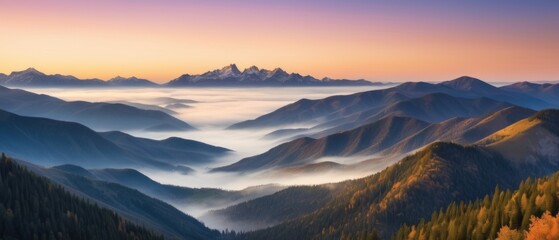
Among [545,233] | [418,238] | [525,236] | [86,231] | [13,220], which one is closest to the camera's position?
[545,233]

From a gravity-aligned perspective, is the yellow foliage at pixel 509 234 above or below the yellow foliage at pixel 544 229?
below

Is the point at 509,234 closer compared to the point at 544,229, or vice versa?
the point at 544,229

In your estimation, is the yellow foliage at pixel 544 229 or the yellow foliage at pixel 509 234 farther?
the yellow foliage at pixel 509 234

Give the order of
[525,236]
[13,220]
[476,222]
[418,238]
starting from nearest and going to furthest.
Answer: [525,236]
[476,222]
[418,238]
[13,220]

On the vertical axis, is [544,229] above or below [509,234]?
above

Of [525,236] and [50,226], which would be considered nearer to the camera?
[525,236]

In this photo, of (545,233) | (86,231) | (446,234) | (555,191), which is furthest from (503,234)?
(86,231)

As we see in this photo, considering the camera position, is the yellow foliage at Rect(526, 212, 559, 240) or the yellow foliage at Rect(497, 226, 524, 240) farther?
the yellow foliage at Rect(497, 226, 524, 240)

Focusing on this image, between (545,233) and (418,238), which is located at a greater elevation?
(545,233)

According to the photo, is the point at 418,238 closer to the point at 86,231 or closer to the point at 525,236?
the point at 525,236

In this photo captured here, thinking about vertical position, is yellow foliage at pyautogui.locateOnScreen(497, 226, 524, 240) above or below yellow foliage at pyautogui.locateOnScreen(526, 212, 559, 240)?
below

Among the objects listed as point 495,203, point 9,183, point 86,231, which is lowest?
point 86,231
